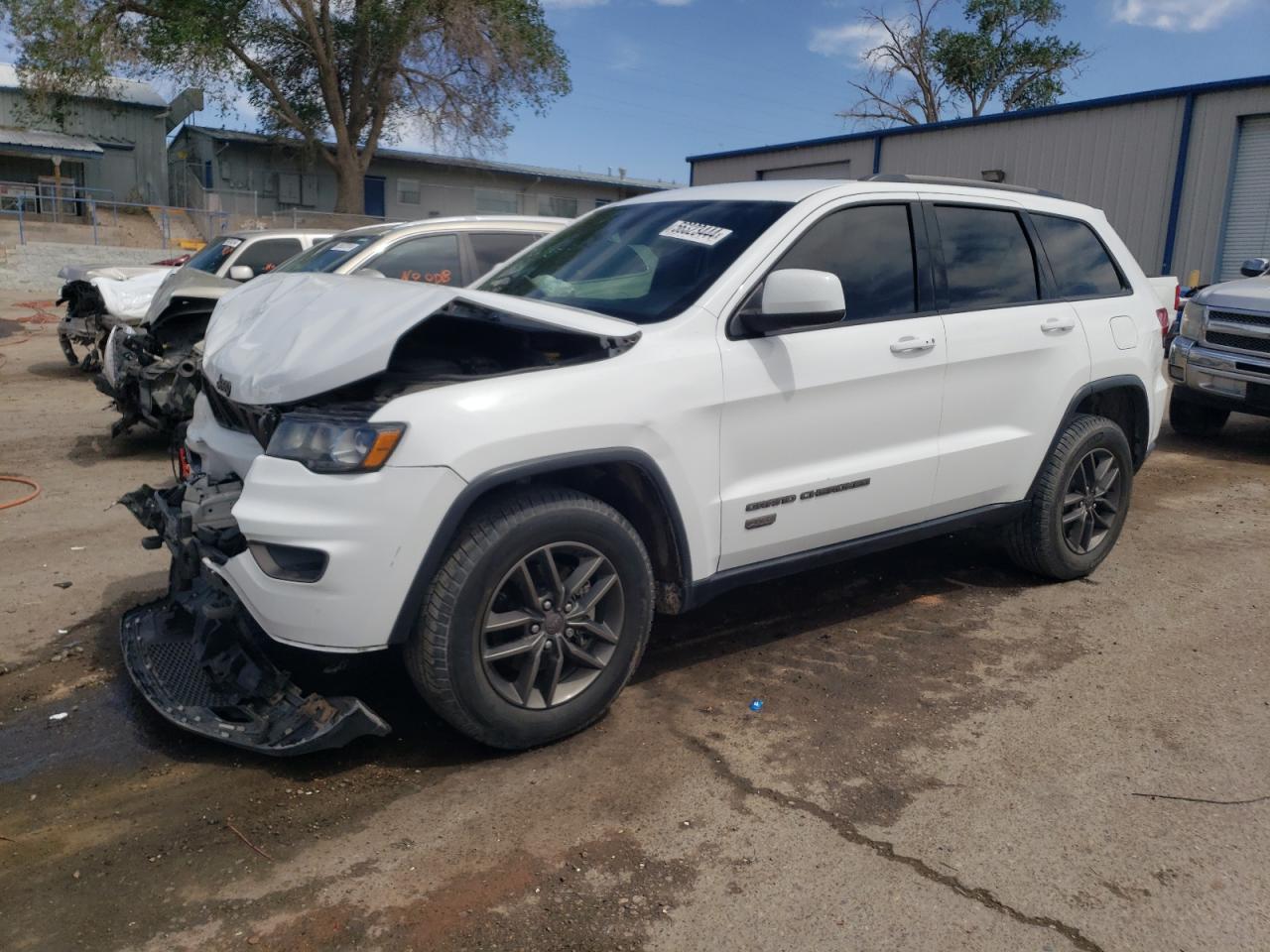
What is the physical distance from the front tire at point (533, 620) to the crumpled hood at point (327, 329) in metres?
0.58

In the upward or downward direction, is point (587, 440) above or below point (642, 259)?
below

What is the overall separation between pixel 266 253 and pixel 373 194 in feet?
107

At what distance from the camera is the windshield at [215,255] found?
10375mm

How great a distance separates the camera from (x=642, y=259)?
4.11 meters

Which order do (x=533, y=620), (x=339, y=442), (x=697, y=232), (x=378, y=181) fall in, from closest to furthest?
(x=339, y=442), (x=533, y=620), (x=697, y=232), (x=378, y=181)

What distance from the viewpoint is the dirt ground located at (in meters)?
2.62

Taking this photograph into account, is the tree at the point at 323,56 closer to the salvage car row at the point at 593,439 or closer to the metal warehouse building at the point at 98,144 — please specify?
the metal warehouse building at the point at 98,144

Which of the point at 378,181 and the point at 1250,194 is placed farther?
the point at 378,181

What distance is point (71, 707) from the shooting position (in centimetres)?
383

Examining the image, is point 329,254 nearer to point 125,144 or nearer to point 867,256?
point 867,256

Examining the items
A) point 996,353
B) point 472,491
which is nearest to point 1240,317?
point 996,353

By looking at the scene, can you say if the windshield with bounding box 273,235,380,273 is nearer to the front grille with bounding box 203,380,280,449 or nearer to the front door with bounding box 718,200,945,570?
the front grille with bounding box 203,380,280,449

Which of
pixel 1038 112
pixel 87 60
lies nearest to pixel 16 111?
pixel 87 60

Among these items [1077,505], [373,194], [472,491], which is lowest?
[1077,505]
